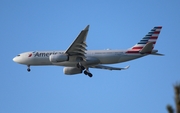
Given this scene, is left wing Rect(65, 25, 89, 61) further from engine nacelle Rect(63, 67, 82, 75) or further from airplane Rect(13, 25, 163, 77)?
engine nacelle Rect(63, 67, 82, 75)

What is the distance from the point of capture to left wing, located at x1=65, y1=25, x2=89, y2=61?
39.0 meters

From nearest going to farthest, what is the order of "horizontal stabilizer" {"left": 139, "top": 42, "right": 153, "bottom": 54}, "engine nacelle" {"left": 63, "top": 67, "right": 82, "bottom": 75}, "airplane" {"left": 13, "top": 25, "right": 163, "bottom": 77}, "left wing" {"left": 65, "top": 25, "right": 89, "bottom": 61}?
"left wing" {"left": 65, "top": 25, "right": 89, "bottom": 61} → "horizontal stabilizer" {"left": 139, "top": 42, "right": 153, "bottom": 54} → "airplane" {"left": 13, "top": 25, "right": 163, "bottom": 77} → "engine nacelle" {"left": 63, "top": 67, "right": 82, "bottom": 75}

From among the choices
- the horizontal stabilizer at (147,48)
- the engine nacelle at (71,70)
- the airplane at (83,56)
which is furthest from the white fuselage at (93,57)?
the engine nacelle at (71,70)

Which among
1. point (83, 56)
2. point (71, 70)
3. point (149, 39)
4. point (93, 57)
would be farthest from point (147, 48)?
point (71, 70)

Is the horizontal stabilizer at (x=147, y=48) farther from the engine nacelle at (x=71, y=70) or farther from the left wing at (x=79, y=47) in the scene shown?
the engine nacelle at (x=71, y=70)

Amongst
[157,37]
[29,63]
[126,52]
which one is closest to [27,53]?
[29,63]

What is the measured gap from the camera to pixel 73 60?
43.8m

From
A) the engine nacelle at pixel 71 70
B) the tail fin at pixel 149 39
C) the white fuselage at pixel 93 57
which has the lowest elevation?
the engine nacelle at pixel 71 70

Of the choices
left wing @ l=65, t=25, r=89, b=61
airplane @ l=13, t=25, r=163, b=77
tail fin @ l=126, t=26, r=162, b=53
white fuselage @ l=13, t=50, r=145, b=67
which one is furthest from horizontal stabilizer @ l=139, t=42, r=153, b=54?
left wing @ l=65, t=25, r=89, b=61

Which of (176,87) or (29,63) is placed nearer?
(176,87)

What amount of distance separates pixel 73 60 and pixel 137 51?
9.30m

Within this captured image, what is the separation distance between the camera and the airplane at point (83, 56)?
4197 cm

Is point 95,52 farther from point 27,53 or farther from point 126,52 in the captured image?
point 27,53

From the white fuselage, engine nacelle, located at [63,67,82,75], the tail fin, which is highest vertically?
the tail fin
